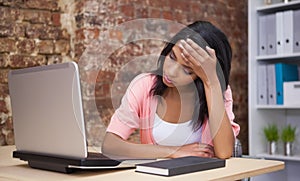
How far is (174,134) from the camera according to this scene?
5.98 feet

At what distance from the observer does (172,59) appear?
167cm

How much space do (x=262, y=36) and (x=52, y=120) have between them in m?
2.19

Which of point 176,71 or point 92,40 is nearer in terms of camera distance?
point 176,71

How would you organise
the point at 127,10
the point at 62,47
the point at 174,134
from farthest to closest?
the point at 127,10
the point at 62,47
the point at 174,134

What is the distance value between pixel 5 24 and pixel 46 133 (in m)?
Answer: 1.20

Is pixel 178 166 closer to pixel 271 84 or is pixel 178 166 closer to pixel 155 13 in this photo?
pixel 155 13

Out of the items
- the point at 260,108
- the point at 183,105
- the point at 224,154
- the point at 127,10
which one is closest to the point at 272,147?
the point at 260,108

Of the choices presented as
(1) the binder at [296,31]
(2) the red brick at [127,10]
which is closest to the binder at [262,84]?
(1) the binder at [296,31]

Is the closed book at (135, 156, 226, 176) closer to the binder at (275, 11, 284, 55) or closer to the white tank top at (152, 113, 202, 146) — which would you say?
the white tank top at (152, 113, 202, 146)

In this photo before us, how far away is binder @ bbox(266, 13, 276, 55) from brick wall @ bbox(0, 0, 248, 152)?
0.55 m

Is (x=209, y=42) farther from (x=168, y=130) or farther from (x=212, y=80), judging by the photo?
(x=168, y=130)

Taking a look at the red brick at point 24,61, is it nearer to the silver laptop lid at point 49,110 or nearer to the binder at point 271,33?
the silver laptop lid at point 49,110

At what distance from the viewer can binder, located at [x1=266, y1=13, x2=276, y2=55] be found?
10.2ft

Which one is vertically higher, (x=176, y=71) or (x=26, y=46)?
(x=26, y=46)
